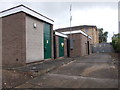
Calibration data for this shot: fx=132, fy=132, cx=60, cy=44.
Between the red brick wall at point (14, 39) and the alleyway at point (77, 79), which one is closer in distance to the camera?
the alleyway at point (77, 79)

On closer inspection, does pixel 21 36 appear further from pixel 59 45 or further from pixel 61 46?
pixel 61 46

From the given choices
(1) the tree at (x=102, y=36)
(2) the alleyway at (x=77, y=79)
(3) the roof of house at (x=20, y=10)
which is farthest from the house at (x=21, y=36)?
(1) the tree at (x=102, y=36)

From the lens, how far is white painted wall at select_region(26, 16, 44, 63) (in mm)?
10453

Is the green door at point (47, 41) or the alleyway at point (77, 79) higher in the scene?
the green door at point (47, 41)

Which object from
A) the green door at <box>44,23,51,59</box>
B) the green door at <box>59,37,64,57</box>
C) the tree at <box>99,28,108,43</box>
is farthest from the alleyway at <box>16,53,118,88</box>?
the tree at <box>99,28,108,43</box>

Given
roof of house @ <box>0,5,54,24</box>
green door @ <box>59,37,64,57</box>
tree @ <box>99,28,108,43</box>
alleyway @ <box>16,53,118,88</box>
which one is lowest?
alleyway @ <box>16,53,118,88</box>

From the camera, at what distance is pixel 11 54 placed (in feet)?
34.3

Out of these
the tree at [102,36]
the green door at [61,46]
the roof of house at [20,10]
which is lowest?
the green door at [61,46]

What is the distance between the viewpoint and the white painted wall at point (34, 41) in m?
10.5

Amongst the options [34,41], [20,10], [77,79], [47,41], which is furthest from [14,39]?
[77,79]

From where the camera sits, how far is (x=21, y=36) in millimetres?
10023

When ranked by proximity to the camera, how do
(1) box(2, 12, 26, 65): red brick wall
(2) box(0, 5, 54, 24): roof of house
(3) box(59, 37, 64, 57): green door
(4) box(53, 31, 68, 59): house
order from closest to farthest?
(1) box(2, 12, 26, 65): red brick wall
(2) box(0, 5, 54, 24): roof of house
(4) box(53, 31, 68, 59): house
(3) box(59, 37, 64, 57): green door

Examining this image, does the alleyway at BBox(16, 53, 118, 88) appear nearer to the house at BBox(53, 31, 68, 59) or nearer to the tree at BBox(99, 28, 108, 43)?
the house at BBox(53, 31, 68, 59)

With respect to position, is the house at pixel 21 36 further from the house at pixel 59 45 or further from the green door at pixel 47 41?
the house at pixel 59 45
